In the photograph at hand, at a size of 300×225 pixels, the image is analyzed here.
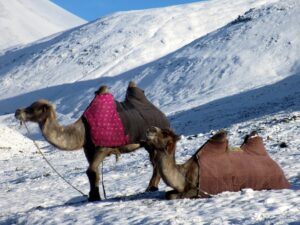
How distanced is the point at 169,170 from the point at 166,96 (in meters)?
45.9

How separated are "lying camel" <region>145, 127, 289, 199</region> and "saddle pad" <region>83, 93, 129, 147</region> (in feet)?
3.44

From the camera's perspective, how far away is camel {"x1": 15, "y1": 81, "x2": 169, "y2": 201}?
9047mm

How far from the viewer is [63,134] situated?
9258 mm

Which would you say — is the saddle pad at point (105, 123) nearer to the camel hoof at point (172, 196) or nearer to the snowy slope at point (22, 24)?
the camel hoof at point (172, 196)

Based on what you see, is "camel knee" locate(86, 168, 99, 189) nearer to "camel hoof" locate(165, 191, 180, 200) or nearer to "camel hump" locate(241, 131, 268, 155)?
"camel hoof" locate(165, 191, 180, 200)

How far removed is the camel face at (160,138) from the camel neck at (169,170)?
0.12m

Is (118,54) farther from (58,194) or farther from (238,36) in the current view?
(58,194)

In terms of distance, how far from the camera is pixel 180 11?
92.5 metres

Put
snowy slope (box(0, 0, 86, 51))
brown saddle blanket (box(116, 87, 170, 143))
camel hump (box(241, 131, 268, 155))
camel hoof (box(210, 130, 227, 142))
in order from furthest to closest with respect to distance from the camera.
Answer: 1. snowy slope (box(0, 0, 86, 51))
2. brown saddle blanket (box(116, 87, 170, 143))
3. camel hump (box(241, 131, 268, 155))
4. camel hoof (box(210, 130, 227, 142))

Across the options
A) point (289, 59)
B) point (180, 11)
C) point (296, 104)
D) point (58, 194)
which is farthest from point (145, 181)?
point (180, 11)

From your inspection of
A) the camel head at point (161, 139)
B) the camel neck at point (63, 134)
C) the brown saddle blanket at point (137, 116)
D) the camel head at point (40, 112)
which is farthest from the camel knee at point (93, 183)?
the camel head at point (161, 139)

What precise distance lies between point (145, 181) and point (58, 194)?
1780 mm

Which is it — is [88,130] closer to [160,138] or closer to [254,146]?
[160,138]

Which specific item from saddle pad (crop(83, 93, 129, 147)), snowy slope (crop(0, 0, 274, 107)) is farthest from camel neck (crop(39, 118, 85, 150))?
snowy slope (crop(0, 0, 274, 107))
